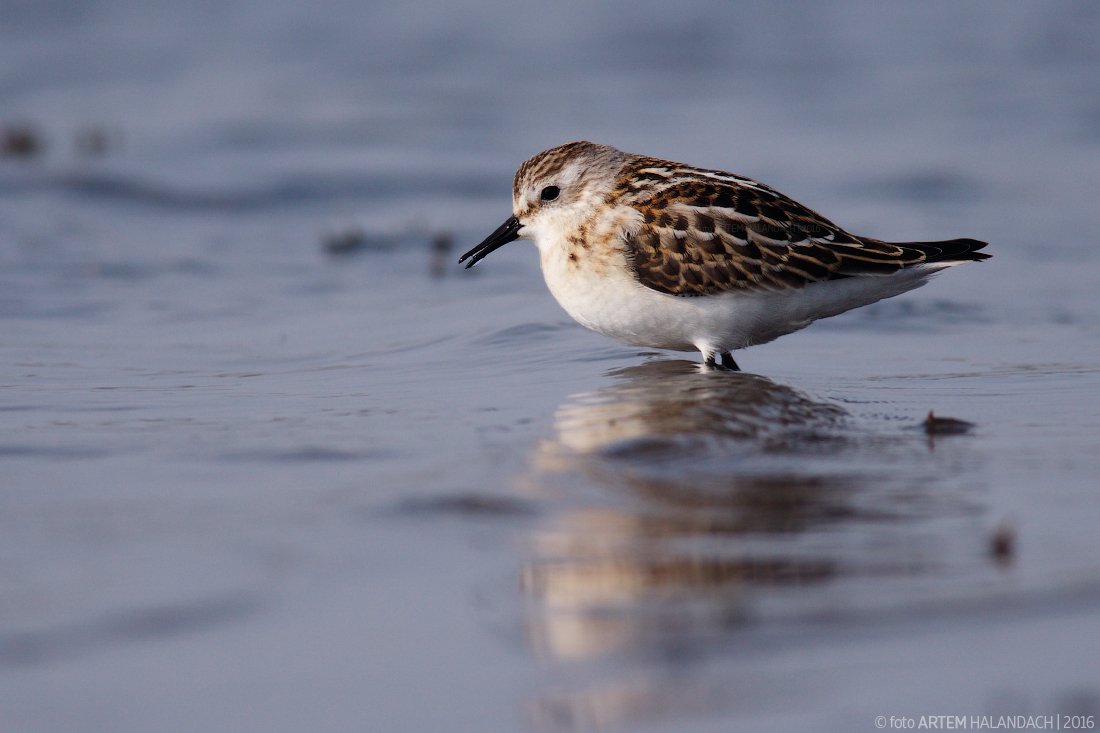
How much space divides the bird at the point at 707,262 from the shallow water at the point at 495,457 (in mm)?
343

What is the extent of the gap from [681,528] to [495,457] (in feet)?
3.80

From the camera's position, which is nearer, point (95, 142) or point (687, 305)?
point (687, 305)

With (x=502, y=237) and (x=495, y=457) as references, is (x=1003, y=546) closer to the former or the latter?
(x=495, y=457)

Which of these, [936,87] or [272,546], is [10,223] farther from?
[936,87]

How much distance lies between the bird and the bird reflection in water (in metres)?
0.53

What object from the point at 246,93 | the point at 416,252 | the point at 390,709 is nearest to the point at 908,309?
the point at 416,252

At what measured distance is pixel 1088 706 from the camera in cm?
343

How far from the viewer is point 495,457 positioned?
5.54m

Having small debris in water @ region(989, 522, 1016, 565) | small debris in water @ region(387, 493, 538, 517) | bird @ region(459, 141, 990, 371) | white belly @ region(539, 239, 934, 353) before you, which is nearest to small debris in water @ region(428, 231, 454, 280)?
bird @ region(459, 141, 990, 371)

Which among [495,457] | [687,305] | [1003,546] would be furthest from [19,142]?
[1003,546]

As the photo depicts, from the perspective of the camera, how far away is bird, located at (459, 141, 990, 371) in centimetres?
694

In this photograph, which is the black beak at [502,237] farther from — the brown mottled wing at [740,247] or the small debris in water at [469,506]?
the small debris in water at [469,506]

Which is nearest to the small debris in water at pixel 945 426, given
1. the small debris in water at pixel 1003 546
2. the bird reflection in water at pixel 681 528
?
the bird reflection in water at pixel 681 528

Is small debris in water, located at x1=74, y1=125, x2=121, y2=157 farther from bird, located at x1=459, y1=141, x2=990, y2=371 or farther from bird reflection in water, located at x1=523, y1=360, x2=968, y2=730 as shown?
bird reflection in water, located at x1=523, y1=360, x2=968, y2=730
